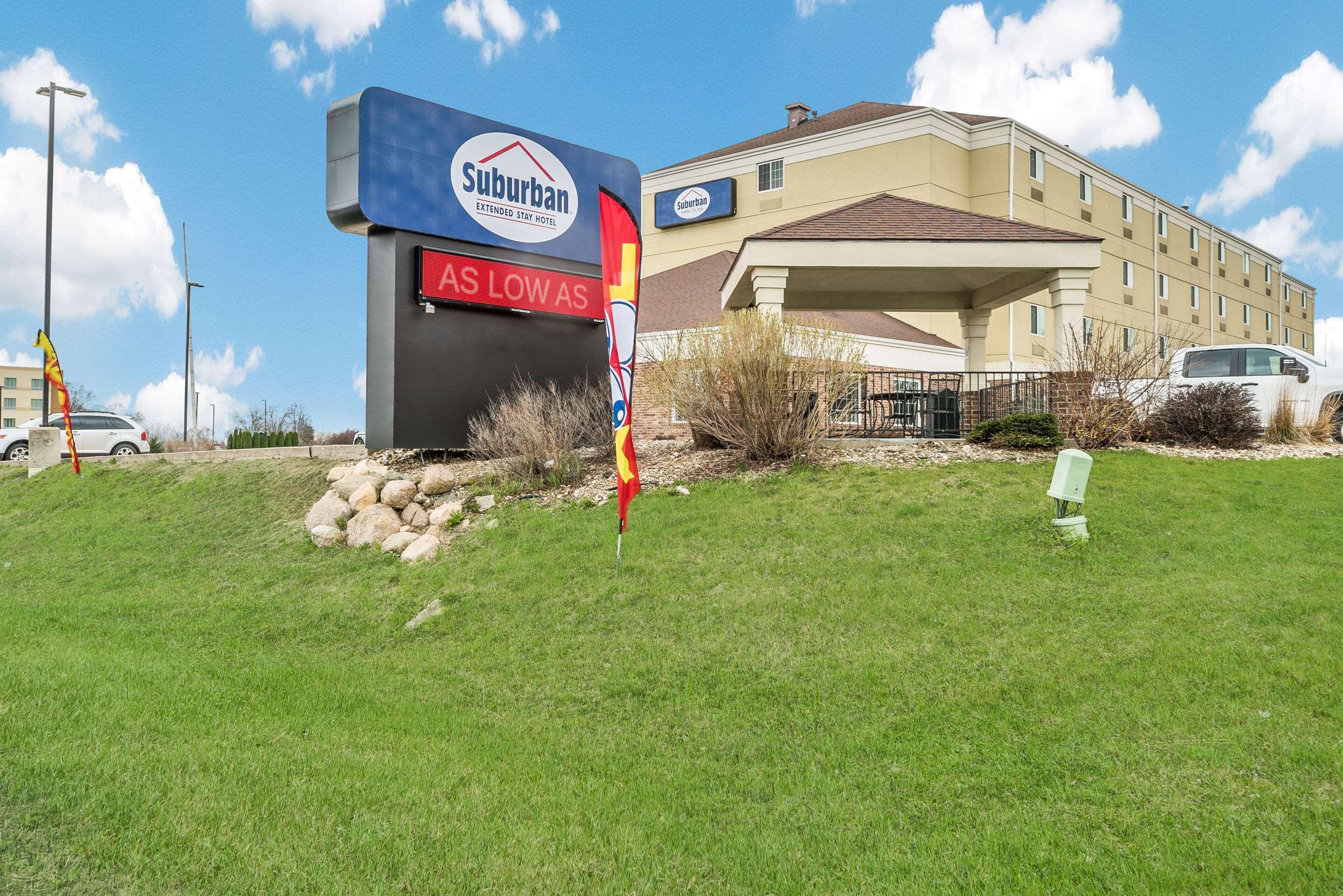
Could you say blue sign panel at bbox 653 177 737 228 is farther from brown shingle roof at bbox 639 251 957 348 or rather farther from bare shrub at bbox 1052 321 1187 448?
bare shrub at bbox 1052 321 1187 448

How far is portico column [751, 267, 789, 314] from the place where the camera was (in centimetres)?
1454

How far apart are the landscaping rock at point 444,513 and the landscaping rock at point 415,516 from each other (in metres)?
0.09

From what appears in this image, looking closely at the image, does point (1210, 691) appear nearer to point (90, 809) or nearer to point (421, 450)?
point (90, 809)

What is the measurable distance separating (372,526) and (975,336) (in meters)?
14.3

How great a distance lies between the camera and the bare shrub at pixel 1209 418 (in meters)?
13.9

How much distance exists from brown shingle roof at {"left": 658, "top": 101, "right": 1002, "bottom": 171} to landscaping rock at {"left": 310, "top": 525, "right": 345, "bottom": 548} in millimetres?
25357

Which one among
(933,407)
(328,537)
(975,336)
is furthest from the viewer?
(975,336)

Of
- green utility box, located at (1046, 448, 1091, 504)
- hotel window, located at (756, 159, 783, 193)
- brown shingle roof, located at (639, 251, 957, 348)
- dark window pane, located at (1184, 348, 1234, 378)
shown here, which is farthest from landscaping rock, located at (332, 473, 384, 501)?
hotel window, located at (756, 159, 783, 193)

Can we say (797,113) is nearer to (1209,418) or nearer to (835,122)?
(835,122)

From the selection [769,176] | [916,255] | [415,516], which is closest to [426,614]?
[415,516]

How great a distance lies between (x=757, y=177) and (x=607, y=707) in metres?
29.5

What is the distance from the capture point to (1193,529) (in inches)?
360

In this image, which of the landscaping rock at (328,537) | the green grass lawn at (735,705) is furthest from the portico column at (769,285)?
the landscaping rock at (328,537)

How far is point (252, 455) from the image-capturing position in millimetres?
18438
